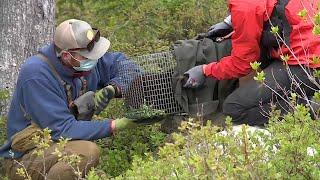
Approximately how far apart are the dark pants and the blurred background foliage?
1.77m

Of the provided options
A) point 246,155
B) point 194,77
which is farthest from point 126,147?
point 246,155

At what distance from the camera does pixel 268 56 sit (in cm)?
549

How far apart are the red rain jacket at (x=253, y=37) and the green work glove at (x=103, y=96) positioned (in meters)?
0.82

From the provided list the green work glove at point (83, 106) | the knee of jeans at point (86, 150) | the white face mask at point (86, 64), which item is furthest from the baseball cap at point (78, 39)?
the knee of jeans at point (86, 150)

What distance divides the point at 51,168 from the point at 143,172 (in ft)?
5.60

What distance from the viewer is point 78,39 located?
5.12 m

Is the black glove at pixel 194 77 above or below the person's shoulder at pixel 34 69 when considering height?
below

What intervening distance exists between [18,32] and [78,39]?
1.74m

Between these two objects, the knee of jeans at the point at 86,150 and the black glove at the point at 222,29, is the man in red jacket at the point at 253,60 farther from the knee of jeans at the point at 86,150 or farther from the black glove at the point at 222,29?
the knee of jeans at the point at 86,150

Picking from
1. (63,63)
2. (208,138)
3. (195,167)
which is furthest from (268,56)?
(195,167)

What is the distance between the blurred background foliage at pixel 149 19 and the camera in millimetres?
7926

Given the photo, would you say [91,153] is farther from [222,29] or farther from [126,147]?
[222,29]

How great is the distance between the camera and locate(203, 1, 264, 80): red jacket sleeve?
5.18 metres

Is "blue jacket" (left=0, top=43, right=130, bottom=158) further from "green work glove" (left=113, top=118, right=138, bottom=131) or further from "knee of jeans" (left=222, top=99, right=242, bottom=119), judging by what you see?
"knee of jeans" (left=222, top=99, right=242, bottom=119)
